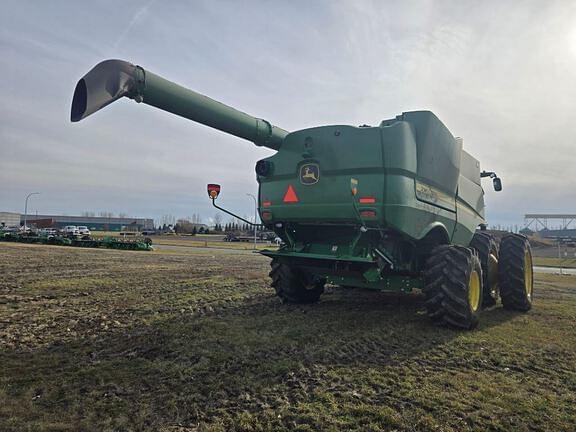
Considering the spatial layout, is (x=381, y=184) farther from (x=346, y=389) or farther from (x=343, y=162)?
(x=346, y=389)

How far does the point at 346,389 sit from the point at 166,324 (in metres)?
3.04

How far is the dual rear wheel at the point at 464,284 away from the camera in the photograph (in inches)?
205

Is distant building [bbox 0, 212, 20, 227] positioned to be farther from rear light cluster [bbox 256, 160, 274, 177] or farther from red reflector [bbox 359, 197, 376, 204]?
red reflector [bbox 359, 197, 376, 204]

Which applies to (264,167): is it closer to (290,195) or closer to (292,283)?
(290,195)

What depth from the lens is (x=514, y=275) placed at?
23.7 ft

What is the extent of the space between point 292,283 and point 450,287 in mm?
2755

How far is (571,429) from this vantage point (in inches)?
107

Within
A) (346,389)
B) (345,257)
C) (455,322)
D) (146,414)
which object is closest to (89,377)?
(146,414)

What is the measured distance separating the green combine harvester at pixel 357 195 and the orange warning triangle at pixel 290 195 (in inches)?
0.6

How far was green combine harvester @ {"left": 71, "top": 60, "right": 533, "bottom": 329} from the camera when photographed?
5.04 m

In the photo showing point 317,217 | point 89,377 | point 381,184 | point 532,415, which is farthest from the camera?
point 317,217

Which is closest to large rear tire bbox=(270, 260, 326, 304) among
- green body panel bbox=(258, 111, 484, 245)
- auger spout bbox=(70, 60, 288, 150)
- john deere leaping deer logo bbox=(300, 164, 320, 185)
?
green body panel bbox=(258, 111, 484, 245)

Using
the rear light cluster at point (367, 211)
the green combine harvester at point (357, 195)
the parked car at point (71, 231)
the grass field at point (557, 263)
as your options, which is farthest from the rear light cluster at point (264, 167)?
the parked car at point (71, 231)

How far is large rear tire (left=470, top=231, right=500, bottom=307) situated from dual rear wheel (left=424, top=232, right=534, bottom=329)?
0.07ft
